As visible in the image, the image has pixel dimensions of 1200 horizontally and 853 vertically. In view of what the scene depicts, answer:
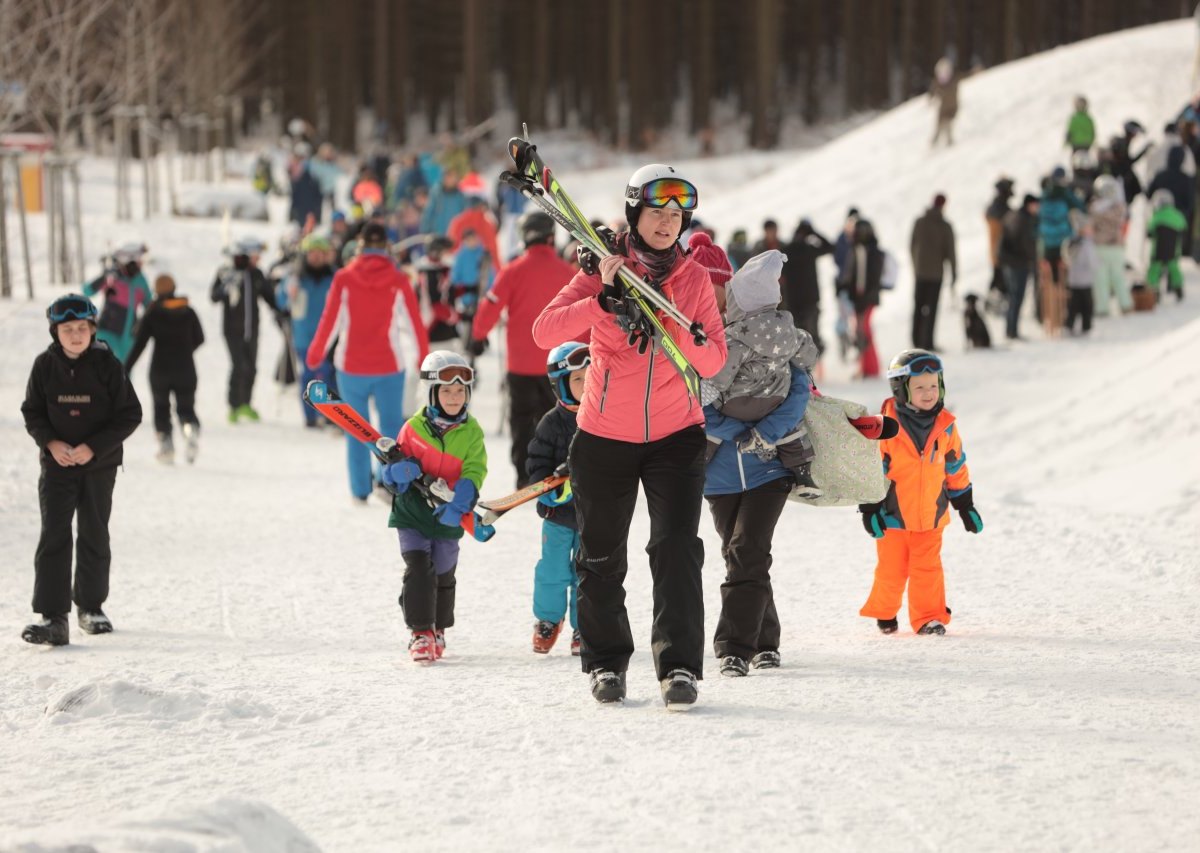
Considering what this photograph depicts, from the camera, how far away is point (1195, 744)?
480 cm

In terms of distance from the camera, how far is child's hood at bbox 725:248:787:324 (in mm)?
5992

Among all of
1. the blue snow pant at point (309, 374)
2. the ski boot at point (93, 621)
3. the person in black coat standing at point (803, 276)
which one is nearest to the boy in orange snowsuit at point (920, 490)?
the ski boot at point (93, 621)

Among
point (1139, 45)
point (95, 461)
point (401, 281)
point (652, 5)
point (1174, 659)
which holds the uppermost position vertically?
point (652, 5)

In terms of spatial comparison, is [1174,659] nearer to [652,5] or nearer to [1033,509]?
[1033,509]

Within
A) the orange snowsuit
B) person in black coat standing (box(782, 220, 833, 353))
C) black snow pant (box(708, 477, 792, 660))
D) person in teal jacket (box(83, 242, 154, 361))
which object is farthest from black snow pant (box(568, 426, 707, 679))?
person in black coat standing (box(782, 220, 833, 353))

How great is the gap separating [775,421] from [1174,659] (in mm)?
1630

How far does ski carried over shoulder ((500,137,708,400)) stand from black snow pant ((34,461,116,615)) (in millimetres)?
2694

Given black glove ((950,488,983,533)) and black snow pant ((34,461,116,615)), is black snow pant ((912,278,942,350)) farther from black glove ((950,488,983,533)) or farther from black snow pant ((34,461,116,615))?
black snow pant ((34,461,116,615))

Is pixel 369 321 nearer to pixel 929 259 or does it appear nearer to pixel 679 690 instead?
pixel 679 690

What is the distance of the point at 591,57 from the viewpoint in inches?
2345

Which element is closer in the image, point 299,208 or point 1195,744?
point 1195,744

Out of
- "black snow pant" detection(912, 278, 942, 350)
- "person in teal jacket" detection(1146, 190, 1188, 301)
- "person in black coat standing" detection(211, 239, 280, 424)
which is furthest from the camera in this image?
"person in teal jacket" detection(1146, 190, 1188, 301)

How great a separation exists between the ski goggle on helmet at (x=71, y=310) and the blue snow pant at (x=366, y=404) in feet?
11.0

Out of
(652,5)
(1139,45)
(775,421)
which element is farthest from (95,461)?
(652,5)
